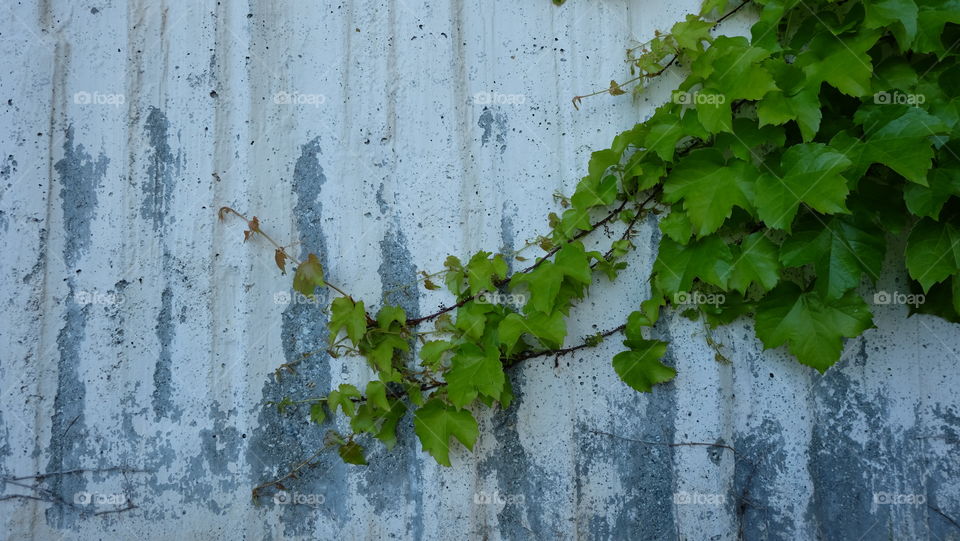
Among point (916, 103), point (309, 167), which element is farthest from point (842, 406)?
point (309, 167)

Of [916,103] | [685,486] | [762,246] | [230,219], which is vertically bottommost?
[685,486]

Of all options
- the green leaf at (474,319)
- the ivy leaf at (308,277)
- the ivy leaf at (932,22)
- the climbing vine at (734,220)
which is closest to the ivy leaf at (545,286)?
the climbing vine at (734,220)

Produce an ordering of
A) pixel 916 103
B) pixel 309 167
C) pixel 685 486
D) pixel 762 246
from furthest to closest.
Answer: pixel 309 167 < pixel 685 486 < pixel 762 246 < pixel 916 103

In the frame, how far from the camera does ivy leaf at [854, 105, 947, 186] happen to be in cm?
140

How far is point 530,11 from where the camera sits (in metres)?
1.84

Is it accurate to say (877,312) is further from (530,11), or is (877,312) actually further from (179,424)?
(179,424)

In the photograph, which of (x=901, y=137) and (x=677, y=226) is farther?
(x=677, y=226)

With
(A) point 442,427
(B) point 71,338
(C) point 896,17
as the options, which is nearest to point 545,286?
(A) point 442,427

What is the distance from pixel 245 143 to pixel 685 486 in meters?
1.56

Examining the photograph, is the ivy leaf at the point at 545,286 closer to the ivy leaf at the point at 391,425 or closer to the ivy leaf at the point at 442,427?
the ivy leaf at the point at 442,427

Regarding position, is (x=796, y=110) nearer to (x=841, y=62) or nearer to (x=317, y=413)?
(x=841, y=62)

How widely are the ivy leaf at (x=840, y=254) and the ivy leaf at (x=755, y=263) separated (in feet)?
0.17

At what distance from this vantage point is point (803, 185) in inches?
57.0

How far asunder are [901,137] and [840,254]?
29 centimetres
